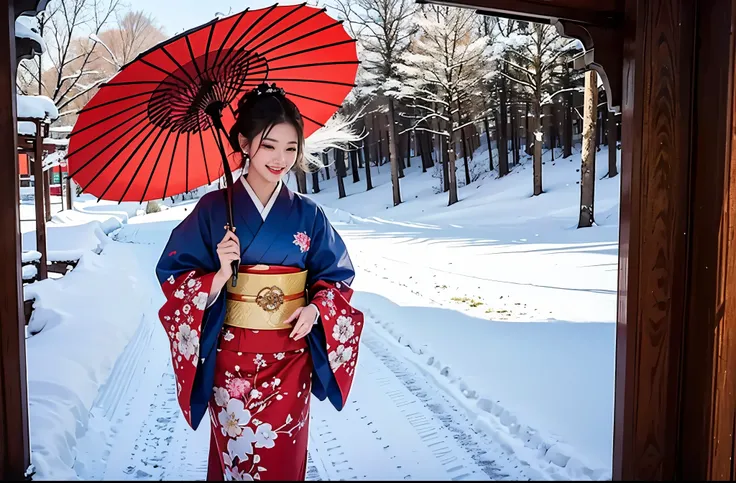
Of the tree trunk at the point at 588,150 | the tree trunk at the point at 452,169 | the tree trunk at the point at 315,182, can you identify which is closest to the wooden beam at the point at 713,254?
the tree trunk at the point at 588,150

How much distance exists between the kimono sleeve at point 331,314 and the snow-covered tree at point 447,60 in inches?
551

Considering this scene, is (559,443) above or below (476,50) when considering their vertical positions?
below

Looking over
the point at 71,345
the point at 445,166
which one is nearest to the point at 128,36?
the point at 445,166

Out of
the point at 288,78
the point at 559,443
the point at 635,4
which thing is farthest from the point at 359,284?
the point at 635,4

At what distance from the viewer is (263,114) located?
6.39 ft

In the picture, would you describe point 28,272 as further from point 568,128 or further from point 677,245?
point 568,128

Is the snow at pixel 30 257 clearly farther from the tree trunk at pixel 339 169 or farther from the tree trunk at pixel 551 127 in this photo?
the tree trunk at pixel 551 127

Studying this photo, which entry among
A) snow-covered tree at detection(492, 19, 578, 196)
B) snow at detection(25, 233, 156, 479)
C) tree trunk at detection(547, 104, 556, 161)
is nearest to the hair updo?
snow at detection(25, 233, 156, 479)

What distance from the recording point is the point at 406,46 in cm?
1705

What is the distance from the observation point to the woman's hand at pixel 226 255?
1856mm

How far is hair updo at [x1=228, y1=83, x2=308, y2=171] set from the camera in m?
1.95

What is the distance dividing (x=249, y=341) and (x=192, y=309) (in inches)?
8.5

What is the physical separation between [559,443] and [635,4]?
6.90 ft

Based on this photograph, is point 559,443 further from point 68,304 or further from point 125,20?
point 125,20
